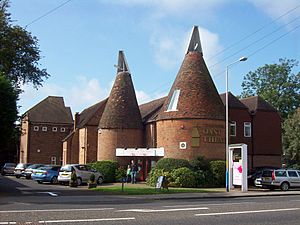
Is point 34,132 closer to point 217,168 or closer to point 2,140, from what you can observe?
point 217,168

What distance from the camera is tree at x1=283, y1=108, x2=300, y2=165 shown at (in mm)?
58469

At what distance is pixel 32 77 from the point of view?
31953mm

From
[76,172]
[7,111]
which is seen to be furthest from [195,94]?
[7,111]

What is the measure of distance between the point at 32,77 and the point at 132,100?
12338 millimetres

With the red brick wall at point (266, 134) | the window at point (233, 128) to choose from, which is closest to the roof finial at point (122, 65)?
the window at point (233, 128)

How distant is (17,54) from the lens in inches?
1184

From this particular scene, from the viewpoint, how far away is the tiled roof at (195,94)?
36.0m

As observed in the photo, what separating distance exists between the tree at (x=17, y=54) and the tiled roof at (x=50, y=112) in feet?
Result: 101

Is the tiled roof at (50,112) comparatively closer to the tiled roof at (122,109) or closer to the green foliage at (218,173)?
the tiled roof at (122,109)

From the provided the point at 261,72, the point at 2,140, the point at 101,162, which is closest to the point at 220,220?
the point at 2,140

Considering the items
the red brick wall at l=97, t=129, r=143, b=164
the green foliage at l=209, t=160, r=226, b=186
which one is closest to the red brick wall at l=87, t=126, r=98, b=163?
the red brick wall at l=97, t=129, r=143, b=164

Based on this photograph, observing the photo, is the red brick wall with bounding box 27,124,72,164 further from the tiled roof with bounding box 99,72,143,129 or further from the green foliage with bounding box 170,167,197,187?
the green foliage with bounding box 170,167,197,187

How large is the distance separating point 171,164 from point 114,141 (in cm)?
854

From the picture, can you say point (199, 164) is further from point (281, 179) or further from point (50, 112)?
point (50, 112)
